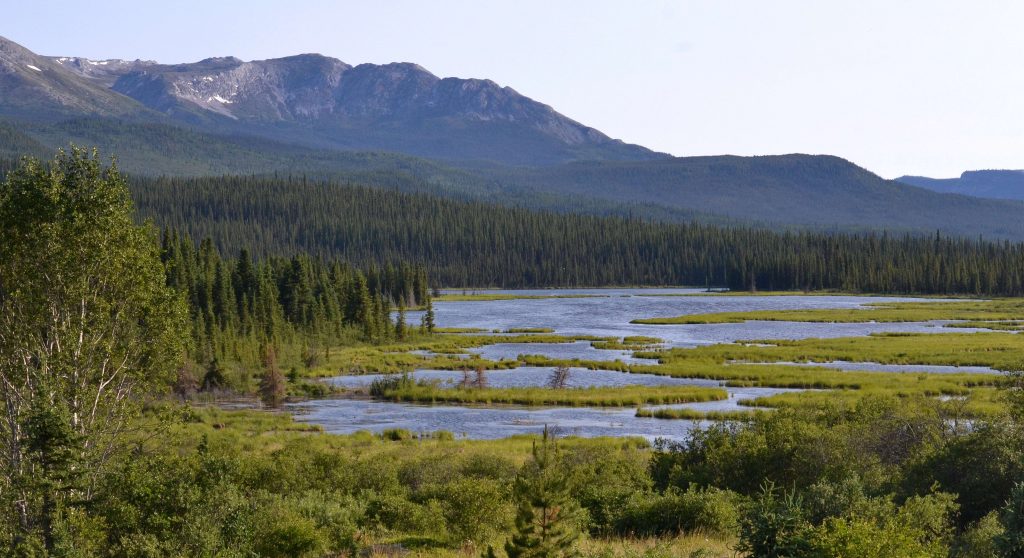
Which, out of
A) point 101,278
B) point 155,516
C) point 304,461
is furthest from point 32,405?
point 304,461

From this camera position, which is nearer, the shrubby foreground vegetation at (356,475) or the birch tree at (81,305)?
the shrubby foreground vegetation at (356,475)

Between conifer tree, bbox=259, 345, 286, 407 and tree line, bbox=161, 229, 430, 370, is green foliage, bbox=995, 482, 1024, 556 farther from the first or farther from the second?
tree line, bbox=161, 229, 430, 370

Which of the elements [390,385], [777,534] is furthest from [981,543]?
[390,385]

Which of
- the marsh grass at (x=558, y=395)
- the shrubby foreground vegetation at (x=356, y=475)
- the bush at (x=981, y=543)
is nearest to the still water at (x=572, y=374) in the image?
the marsh grass at (x=558, y=395)

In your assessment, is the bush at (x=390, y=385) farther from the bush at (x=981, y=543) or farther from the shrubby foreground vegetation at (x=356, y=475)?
the bush at (x=981, y=543)

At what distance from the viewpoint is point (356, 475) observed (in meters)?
35.8

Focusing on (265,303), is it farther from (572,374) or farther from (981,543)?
(981,543)

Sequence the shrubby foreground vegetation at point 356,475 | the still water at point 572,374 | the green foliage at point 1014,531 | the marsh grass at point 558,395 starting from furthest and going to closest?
the marsh grass at point 558,395
the still water at point 572,374
the shrubby foreground vegetation at point 356,475
the green foliage at point 1014,531

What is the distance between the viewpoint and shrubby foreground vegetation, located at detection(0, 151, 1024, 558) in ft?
68.6

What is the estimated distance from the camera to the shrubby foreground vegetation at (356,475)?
20922mm

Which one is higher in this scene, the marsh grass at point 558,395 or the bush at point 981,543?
the bush at point 981,543

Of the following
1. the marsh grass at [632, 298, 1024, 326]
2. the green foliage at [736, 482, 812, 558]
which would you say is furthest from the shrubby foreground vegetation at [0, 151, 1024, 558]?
the marsh grass at [632, 298, 1024, 326]

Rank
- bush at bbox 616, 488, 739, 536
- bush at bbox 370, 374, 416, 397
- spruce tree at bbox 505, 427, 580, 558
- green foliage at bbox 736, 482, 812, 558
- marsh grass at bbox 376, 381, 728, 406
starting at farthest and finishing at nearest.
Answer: bush at bbox 370, 374, 416, 397 < marsh grass at bbox 376, 381, 728, 406 < bush at bbox 616, 488, 739, 536 < green foliage at bbox 736, 482, 812, 558 < spruce tree at bbox 505, 427, 580, 558

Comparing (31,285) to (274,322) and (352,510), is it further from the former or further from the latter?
(274,322)
